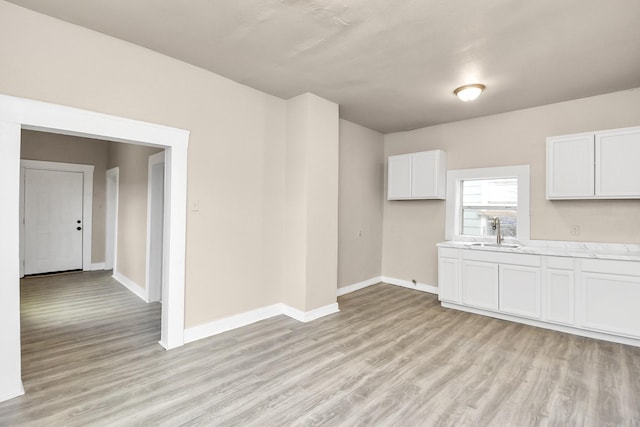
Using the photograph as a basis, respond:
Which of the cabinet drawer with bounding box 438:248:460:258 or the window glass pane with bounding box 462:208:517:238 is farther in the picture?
the window glass pane with bounding box 462:208:517:238

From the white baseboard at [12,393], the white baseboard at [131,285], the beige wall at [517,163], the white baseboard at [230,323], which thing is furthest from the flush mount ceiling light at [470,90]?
the white baseboard at [131,285]

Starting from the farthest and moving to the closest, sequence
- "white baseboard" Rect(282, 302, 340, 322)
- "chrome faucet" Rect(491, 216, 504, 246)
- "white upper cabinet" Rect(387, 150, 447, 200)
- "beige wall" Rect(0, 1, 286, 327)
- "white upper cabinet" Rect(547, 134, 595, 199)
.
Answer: "white upper cabinet" Rect(387, 150, 447, 200) → "chrome faucet" Rect(491, 216, 504, 246) → "white baseboard" Rect(282, 302, 340, 322) → "white upper cabinet" Rect(547, 134, 595, 199) → "beige wall" Rect(0, 1, 286, 327)

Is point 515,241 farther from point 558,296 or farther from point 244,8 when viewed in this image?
point 244,8

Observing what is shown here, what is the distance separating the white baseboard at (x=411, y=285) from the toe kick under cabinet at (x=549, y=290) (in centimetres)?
69

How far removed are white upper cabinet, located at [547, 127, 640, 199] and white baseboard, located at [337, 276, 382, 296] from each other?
2923mm

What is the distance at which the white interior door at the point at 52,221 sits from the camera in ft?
19.3

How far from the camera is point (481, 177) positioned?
185 inches

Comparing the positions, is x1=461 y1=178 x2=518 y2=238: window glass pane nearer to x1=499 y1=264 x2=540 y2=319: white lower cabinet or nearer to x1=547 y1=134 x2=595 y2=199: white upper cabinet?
x1=547 y1=134 x2=595 y2=199: white upper cabinet

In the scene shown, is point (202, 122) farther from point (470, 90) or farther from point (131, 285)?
point (131, 285)

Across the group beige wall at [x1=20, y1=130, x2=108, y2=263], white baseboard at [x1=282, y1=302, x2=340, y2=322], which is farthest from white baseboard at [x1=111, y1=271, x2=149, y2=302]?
white baseboard at [x1=282, y1=302, x2=340, y2=322]

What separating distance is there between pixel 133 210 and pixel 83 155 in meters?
2.50

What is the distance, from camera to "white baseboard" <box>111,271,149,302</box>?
4.59 meters

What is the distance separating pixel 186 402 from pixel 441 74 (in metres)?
3.70

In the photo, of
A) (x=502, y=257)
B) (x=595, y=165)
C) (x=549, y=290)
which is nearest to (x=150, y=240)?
(x=502, y=257)
